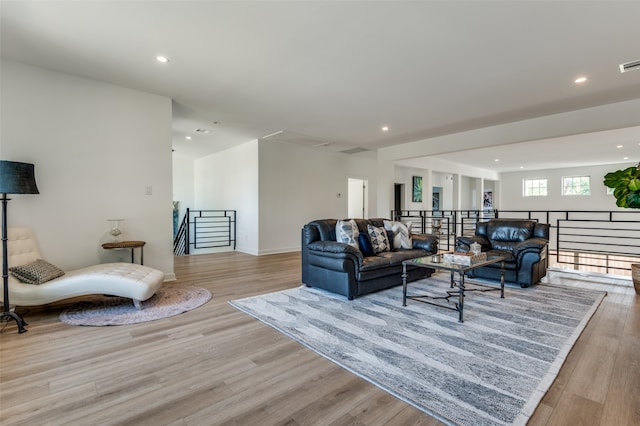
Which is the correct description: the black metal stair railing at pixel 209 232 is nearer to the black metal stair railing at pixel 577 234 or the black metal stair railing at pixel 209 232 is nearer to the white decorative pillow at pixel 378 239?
the black metal stair railing at pixel 577 234

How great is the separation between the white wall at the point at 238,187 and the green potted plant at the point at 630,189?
6.21m

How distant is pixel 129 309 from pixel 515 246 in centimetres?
521

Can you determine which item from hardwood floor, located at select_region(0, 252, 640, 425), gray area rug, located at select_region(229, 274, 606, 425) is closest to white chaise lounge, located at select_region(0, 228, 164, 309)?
hardwood floor, located at select_region(0, 252, 640, 425)

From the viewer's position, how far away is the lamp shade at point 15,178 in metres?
2.72

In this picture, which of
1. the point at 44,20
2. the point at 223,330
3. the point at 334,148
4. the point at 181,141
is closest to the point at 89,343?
the point at 223,330

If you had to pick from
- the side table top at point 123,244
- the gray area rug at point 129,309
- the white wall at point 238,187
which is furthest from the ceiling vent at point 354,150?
the side table top at point 123,244

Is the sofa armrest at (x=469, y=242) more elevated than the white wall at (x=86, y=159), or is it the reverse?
the white wall at (x=86, y=159)

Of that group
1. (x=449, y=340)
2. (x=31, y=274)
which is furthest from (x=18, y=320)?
(x=449, y=340)

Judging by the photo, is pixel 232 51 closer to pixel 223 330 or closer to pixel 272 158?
pixel 223 330

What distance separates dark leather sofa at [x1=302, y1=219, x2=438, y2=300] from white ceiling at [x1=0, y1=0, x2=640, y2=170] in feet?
6.65

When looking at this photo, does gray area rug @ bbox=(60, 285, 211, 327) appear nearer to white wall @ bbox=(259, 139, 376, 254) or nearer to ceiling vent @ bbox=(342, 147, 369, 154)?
white wall @ bbox=(259, 139, 376, 254)

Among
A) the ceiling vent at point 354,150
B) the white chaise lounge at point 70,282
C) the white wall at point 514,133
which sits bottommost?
the white chaise lounge at point 70,282

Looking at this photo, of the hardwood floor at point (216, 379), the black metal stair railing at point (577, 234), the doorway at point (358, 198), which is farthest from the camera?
the doorway at point (358, 198)

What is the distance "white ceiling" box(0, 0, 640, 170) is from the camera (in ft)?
8.14
